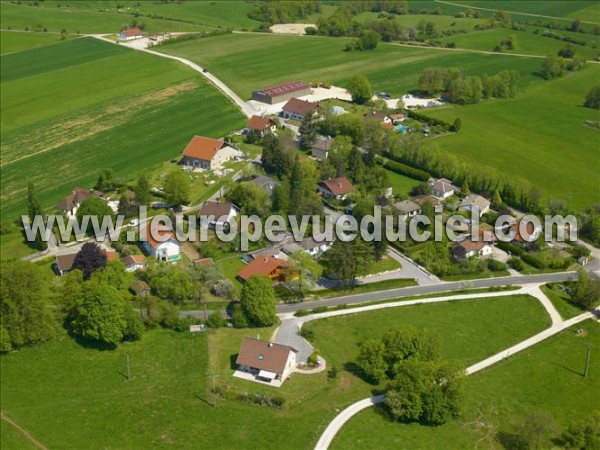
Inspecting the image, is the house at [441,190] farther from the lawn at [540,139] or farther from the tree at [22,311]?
the tree at [22,311]

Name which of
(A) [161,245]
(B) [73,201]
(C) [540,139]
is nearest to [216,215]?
(A) [161,245]

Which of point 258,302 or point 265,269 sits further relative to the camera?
point 265,269

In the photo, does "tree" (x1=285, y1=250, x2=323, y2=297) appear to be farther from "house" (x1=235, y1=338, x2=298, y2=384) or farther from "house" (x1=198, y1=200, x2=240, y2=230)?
"house" (x1=198, y1=200, x2=240, y2=230)

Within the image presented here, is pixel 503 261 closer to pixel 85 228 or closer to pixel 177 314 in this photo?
pixel 177 314

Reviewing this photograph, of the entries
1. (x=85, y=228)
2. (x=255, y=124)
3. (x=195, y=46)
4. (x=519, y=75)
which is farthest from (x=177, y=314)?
(x=195, y=46)

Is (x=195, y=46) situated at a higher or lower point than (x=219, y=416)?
higher

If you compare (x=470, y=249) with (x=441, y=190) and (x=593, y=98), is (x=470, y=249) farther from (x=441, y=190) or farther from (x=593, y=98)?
(x=593, y=98)

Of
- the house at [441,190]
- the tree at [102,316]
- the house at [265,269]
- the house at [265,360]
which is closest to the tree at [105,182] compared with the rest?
the house at [265,269]
